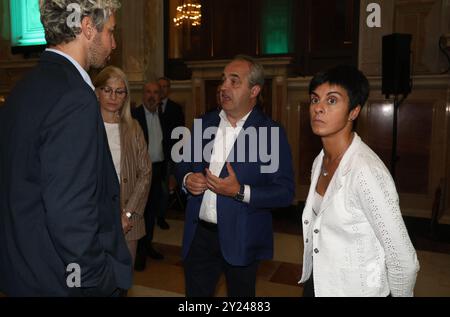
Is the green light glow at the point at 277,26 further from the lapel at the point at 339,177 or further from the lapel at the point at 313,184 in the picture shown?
the lapel at the point at 339,177

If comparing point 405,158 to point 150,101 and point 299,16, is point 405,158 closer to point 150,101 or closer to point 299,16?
point 299,16

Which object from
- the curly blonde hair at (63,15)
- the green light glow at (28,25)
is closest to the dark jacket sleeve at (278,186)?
the curly blonde hair at (63,15)

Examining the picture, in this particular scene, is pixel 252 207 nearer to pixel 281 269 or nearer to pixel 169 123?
pixel 281 269

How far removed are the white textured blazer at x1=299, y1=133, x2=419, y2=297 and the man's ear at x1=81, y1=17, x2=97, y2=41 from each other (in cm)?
98

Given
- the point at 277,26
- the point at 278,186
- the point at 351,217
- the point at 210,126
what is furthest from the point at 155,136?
the point at 277,26

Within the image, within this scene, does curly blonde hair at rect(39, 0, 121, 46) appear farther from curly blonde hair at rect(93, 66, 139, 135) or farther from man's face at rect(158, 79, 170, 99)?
man's face at rect(158, 79, 170, 99)

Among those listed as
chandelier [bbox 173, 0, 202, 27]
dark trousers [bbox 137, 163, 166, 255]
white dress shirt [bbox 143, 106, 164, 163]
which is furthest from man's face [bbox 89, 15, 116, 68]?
chandelier [bbox 173, 0, 202, 27]

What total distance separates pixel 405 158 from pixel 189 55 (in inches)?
153

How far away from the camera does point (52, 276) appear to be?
1181 mm

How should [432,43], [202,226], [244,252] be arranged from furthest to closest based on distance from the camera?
[432,43] < [202,226] < [244,252]

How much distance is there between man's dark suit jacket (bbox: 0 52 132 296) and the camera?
3.58 feet

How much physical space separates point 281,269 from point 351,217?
2.38 m
